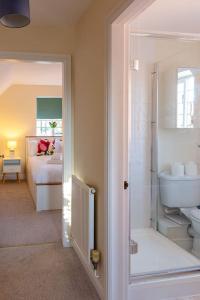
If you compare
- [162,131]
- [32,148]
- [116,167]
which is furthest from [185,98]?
[32,148]

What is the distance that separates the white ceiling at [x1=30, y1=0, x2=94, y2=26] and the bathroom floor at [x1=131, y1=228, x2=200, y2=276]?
196 centimetres

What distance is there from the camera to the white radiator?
2562 millimetres

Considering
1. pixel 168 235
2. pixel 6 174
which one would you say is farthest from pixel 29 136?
pixel 168 235

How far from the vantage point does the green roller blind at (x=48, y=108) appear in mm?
7789

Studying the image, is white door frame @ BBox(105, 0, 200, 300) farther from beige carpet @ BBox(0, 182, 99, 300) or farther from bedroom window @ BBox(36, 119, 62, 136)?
bedroom window @ BBox(36, 119, 62, 136)

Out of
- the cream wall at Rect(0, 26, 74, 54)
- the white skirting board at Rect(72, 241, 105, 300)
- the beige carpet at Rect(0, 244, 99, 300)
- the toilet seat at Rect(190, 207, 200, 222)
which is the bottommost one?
the beige carpet at Rect(0, 244, 99, 300)

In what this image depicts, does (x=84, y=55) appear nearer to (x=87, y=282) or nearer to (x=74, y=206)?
(x=74, y=206)

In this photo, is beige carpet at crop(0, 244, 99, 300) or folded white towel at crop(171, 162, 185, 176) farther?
folded white towel at crop(171, 162, 185, 176)

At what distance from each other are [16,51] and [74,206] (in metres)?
1.61

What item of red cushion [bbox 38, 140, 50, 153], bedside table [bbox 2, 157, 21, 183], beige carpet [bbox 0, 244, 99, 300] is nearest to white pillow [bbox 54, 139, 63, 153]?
red cushion [bbox 38, 140, 50, 153]

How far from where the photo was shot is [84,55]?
293 cm

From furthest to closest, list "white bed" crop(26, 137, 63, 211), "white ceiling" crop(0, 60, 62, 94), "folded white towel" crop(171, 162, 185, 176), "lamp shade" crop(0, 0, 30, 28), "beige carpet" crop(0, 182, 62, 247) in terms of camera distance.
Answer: "white ceiling" crop(0, 60, 62, 94) < "white bed" crop(26, 137, 63, 211) < "beige carpet" crop(0, 182, 62, 247) < "folded white towel" crop(171, 162, 185, 176) < "lamp shade" crop(0, 0, 30, 28)

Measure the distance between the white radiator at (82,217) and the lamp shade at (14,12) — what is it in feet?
4.28

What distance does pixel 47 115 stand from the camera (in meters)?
7.87
